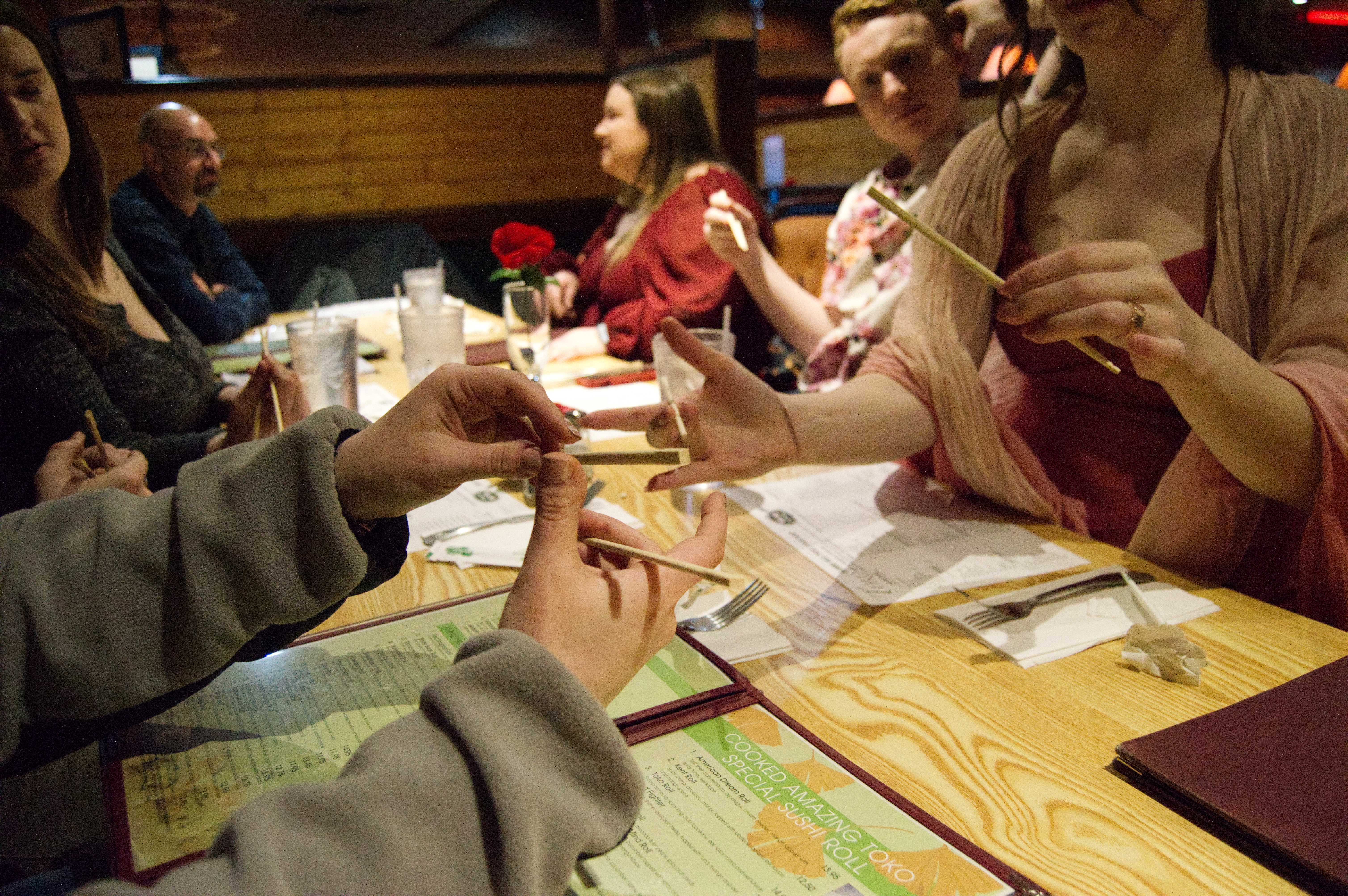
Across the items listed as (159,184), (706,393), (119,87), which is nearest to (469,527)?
(706,393)

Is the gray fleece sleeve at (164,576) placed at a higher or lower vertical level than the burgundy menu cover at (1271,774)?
higher

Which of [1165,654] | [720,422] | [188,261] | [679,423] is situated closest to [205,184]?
[188,261]

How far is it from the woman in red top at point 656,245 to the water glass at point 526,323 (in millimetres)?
448

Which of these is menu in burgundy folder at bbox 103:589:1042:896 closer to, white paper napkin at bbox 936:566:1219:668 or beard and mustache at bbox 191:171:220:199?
white paper napkin at bbox 936:566:1219:668

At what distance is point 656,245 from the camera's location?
2.75 meters

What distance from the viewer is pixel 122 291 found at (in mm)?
1824

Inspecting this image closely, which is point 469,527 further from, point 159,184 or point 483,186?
point 483,186

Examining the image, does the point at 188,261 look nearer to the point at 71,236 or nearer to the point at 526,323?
the point at 71,236

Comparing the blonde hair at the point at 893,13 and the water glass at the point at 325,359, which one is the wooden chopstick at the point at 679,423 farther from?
the blonde hair at the point at 893,13

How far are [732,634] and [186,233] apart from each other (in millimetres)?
3342

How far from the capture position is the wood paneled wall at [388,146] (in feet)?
16.7

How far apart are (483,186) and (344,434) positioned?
5303 millimetres

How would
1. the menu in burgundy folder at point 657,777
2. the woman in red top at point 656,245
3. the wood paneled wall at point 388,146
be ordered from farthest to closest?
the wood paneled wall at point 388,146 → the woman in red top at point 656,245 → the menu in burgundy folder at point 657,777

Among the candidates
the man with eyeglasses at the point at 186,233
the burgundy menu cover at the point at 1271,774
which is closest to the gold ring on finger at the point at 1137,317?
the burgundy menu cover at the point at 1271,774
